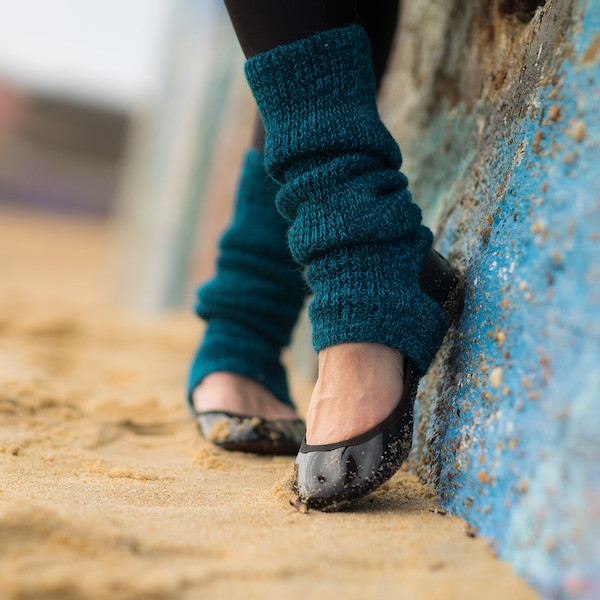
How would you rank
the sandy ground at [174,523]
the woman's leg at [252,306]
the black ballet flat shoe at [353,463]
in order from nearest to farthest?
the sandy ground at [174,523], the black ballet flat shoe at [353,463], the woman's leg at [252,306]

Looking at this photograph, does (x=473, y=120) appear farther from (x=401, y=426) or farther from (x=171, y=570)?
(x=171, y=570)

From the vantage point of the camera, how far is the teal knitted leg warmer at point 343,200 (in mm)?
705

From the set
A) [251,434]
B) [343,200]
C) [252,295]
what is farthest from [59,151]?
[343,200]

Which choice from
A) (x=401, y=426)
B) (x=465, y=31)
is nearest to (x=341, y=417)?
(x=401, y=426)

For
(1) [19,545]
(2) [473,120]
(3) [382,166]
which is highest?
(2) [473,120]

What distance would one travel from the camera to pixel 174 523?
0.61 meters

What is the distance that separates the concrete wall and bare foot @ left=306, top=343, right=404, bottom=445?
0.08 meters

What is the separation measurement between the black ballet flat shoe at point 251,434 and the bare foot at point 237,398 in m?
0.02

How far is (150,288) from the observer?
415 cm

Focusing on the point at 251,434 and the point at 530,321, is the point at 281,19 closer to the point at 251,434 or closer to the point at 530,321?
the point at 530,321

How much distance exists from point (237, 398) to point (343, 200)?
0.42 metres

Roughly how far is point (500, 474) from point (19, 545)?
0.42 metres

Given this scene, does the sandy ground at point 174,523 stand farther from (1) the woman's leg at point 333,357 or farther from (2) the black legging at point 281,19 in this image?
(2) the black legging at point 281,19

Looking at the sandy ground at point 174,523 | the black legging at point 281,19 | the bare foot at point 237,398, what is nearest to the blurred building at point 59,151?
the sandy ground at point 174,523
